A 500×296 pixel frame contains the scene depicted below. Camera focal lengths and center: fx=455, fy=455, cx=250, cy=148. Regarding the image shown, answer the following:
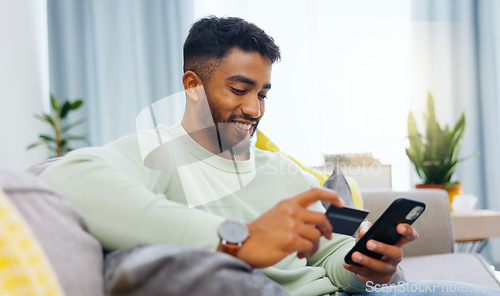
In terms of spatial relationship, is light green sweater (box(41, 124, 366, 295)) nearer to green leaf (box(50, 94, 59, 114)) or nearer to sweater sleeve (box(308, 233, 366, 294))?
sweater sleeve (box(308, 233, 366, 294))

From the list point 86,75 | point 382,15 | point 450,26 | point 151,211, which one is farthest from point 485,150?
point 151,211

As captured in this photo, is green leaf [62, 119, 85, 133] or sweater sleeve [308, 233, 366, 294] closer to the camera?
sweater sleeve [308, 233, 366, 294]

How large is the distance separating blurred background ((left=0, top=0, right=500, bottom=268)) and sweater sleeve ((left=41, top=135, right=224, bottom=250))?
2.27 metres

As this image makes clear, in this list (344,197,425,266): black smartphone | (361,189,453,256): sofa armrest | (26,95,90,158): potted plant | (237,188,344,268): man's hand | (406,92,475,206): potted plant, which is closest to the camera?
(237,188,344,268): man's hand

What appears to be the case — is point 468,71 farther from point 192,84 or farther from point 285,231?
point 285,231

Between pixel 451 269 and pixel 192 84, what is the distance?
101cm

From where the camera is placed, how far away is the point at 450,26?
2.87 m

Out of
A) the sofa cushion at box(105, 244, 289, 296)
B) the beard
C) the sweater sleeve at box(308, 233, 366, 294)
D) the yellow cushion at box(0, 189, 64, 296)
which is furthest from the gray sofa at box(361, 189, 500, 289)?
the yellow cushion at box(0, 189, 64, 296)

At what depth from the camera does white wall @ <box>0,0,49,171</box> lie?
2.22m

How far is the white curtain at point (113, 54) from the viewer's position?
113 inches

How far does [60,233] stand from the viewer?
44 cm

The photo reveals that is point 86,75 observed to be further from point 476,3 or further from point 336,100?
point 476,3

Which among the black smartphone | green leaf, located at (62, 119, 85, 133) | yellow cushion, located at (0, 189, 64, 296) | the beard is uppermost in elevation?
the beard

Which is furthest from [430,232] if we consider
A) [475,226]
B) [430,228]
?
[475,226]
